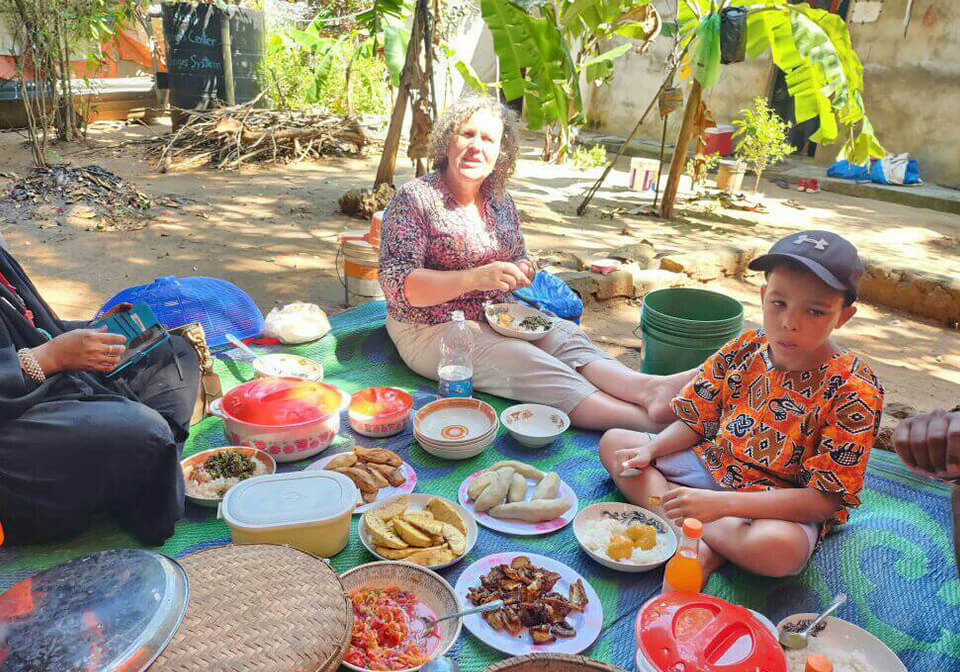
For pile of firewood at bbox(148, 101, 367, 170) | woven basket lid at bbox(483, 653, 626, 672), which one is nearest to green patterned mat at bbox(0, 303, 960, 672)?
woven basket lid at bbox(483, 653, 626, 672)

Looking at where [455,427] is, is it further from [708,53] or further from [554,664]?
[708,53]

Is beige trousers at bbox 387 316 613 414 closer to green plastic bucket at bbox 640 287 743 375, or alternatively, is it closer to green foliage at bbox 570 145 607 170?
green plastic bucket at bbox 640 287 743 375

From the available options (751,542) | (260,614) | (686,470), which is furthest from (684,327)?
(260,614)

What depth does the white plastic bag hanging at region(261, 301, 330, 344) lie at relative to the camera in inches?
137

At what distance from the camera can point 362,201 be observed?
6660 mm

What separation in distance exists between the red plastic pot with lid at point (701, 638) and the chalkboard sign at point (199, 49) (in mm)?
9853

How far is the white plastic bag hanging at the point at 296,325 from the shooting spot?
3477 millimetres

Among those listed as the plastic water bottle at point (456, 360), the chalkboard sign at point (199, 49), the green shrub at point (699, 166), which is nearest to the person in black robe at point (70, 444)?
the plastic water bottle at point (456, 360)

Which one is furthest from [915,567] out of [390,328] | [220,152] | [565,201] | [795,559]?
[220,152]

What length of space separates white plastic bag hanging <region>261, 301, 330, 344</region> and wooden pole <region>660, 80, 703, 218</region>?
467cm

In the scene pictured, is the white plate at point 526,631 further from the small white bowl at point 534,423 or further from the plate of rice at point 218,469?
the plate of rice at point 218,469

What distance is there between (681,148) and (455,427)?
17.3 ft

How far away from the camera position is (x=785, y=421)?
1.98 metres

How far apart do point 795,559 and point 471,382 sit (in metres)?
1.55
